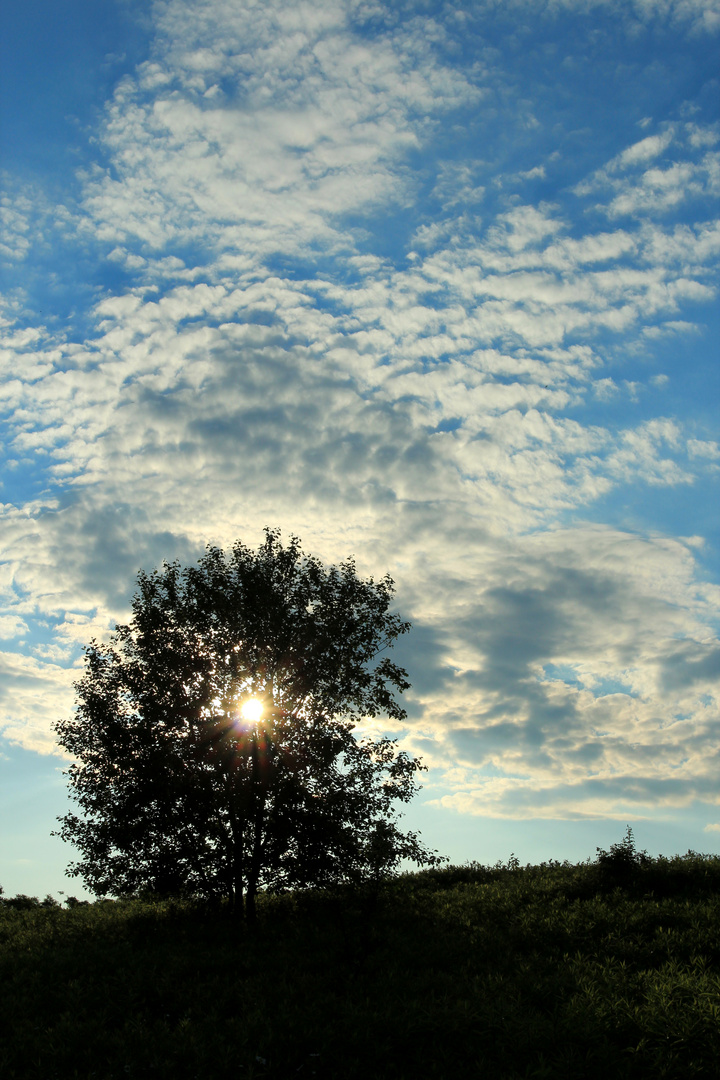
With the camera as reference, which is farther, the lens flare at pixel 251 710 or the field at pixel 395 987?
the lens flare at pixel 251 710

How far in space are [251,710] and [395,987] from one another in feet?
37.0

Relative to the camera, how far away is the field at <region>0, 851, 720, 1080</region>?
42.3 ft

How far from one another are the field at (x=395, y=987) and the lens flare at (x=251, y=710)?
6.35m

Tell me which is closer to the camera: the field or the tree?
the field

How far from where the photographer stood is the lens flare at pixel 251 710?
2509 cm

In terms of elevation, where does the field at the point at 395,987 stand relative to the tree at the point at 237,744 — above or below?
below

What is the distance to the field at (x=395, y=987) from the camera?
42.3 feet

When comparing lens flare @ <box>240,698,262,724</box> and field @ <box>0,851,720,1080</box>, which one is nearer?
field @ <box>0,851,720,1080</box>

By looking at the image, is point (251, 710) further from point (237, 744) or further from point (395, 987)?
point (395, 987)

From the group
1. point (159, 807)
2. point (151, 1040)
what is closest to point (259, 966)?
point (151, 1040)

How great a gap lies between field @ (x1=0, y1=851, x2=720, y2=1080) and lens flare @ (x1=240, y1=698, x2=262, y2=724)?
635cm

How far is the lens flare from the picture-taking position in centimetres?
2509

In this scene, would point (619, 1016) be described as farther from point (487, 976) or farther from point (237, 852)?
point (237, 852)

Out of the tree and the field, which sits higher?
the tree
